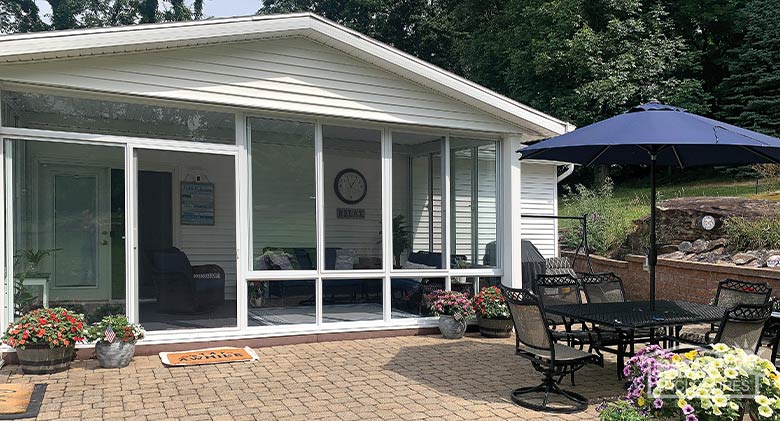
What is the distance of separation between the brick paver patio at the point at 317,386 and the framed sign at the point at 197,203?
169 cm

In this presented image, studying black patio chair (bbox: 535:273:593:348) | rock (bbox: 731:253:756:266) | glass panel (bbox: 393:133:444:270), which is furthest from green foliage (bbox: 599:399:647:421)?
rock (bbox: 731:253:756:266)

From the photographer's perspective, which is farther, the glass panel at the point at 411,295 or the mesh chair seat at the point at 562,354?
the glass panel at the point at 411,295

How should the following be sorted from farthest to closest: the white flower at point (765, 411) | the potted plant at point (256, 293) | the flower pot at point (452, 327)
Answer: the flower pot at point (452, 327) < the potted plant at point (256, 293) < the white flower at point (765, 411)

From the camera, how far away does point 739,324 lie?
4391 millimetres

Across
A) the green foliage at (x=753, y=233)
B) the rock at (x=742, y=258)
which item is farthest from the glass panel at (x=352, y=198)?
the green foliage at (x=753, y=233)

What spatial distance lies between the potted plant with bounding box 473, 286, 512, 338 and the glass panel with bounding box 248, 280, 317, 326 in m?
1.93

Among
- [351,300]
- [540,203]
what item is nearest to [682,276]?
[540,203]

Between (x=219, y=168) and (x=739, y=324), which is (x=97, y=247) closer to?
(x=219, y=168)

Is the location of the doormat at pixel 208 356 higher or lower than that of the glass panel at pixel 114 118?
lower

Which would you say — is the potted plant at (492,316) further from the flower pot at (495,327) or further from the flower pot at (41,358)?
the flower pot at (41,358)

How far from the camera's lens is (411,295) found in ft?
25.0

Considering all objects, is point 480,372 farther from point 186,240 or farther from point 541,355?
point 186,240

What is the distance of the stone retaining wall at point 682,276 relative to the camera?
26.4 feet

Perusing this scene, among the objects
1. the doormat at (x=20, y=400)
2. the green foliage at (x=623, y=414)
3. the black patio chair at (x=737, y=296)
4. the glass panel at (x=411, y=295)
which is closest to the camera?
the green foliage at (x=623, y=414)
